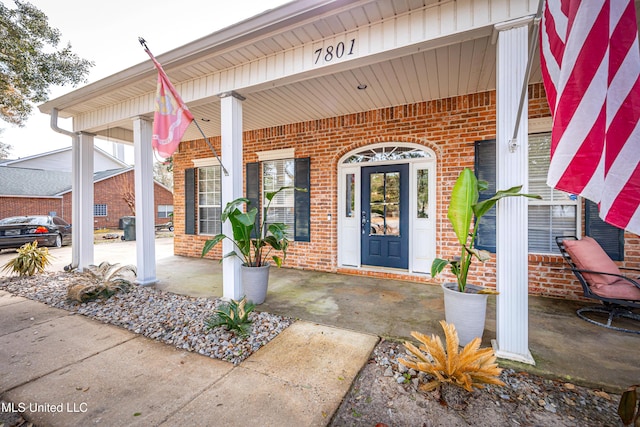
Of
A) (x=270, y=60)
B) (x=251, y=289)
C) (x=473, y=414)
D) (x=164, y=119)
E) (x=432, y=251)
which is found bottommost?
(x=473, y=414)

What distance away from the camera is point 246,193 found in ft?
19.5

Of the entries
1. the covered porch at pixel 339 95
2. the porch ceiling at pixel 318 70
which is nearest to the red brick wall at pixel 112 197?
the covered porch at pixel 339 95

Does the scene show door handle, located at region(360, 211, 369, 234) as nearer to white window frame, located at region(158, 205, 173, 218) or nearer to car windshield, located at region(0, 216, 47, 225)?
car windshield, located at region(0, 216, 47, 225)

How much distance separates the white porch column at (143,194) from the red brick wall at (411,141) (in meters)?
1.97

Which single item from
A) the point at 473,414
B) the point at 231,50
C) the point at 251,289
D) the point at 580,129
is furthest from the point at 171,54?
the point at 473,414

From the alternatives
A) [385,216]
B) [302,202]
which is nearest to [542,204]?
[385,216]

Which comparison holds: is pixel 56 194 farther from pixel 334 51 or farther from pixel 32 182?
pixel 334 51

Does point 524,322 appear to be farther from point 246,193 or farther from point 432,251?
point 246,193

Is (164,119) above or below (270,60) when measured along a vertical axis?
below

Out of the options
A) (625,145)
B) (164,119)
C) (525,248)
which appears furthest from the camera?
(164,119)

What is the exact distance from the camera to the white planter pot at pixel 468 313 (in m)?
2.32

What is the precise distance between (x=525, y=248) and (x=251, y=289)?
2.89 m

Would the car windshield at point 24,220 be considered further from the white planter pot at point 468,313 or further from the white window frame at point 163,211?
the white planter pot at point 468,313

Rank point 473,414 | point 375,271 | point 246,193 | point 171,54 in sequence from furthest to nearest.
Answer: point 246,193 → point 375,271 → point 171,54 → point 473,414
